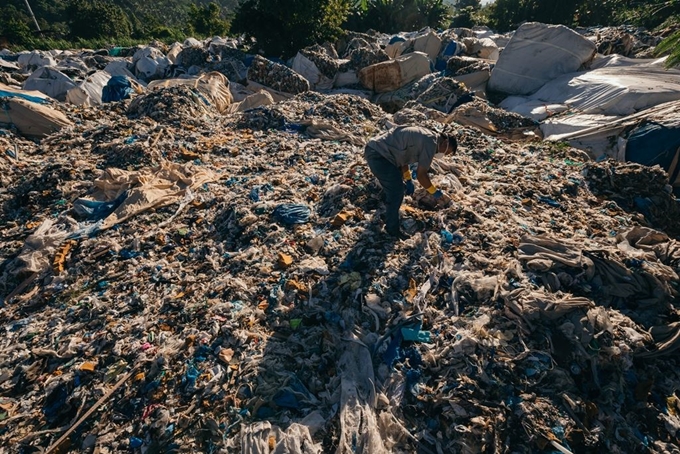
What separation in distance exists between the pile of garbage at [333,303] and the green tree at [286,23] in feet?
29.3

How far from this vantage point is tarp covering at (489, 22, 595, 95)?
25.2 ft

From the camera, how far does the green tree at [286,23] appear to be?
1216 cm

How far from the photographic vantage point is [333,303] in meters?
3.09

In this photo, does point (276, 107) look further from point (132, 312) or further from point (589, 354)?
point (589, 354)

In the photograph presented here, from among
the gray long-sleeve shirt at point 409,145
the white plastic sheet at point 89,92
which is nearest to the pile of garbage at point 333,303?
the gray long-sleeve shirt at point 409,145

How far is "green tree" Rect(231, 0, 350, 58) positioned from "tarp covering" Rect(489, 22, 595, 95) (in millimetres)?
7243

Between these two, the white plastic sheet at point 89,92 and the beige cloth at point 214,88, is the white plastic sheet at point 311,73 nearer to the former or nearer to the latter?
the beige cloth at point 214,88

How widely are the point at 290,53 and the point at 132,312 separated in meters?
12.6

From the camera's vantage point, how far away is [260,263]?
353cm

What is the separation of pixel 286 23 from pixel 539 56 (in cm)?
866

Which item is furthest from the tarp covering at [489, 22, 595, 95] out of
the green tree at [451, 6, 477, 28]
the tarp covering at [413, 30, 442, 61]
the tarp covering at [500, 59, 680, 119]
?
the green tree at [451, 6, 477, 28]

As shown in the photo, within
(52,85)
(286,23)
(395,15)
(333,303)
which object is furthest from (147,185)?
(395,15)

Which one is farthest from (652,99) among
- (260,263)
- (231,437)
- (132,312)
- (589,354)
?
(132,312)

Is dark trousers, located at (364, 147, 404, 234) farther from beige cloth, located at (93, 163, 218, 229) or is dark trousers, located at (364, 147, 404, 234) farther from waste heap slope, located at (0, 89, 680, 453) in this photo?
beige cloth, located at (93, 163, 218, 229)
